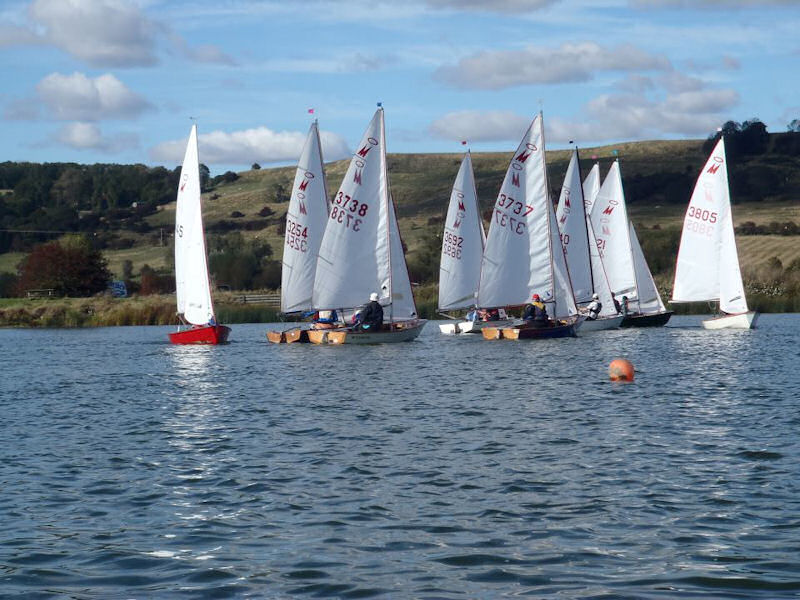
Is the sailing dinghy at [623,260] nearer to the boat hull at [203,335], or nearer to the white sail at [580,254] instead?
the white sail at [580,254]

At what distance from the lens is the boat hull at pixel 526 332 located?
46031 mm

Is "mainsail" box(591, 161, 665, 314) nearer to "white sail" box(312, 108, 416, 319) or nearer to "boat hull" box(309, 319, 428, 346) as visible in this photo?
"boat hull" box(309, 319, 428, 346)

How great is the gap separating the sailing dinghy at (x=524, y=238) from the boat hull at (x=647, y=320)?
810 cm

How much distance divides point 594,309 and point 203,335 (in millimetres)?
17797

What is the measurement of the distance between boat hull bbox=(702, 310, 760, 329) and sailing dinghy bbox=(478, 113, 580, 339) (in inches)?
259

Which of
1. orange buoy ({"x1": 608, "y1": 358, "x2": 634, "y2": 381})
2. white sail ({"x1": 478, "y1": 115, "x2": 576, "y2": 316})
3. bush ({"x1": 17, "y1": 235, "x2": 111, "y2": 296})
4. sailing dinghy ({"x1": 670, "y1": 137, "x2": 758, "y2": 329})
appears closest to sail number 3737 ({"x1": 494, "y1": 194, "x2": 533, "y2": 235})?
white sail ({"x1": 478, "y1": 115, "x2": 576, "y2": 316})

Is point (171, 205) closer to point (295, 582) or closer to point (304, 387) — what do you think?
point (304, 387)

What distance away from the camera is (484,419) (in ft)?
73.7

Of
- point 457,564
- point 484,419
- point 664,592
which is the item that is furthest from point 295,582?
point 484,419

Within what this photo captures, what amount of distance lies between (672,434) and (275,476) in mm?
7164

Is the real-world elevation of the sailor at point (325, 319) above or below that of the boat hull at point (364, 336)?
above

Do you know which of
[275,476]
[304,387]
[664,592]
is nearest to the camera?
[664,592]

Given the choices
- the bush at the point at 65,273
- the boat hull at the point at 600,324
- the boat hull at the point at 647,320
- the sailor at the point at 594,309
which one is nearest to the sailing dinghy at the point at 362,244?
the boat hull at the point at 600,324

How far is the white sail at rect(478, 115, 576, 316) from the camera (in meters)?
48.7
